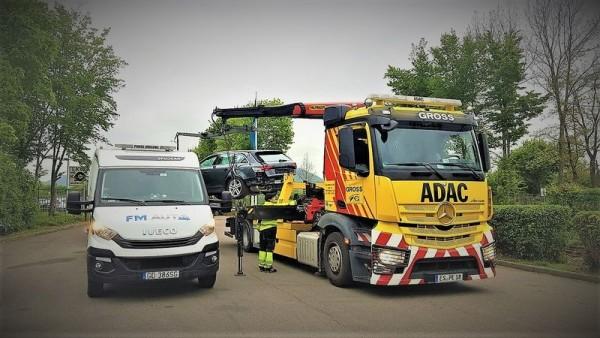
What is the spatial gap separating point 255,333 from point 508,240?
8.01 m

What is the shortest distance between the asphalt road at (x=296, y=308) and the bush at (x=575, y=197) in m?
7.27

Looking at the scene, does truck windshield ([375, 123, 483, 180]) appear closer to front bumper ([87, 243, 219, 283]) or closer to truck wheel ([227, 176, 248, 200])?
front bumper ([87, 243, 219, 283])

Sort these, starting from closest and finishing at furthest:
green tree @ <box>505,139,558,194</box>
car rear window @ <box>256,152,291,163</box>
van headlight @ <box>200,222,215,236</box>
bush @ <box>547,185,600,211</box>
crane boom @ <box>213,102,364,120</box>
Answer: van headlight @ <box>200,222,215,236</box> → crane boom @ <box>213,102,364,120</box> → car rear window @ <box>256,152,291,163</box> → bush @ <box>547,185,600,211</box> → green tree @ <box>505,139,558,194</box>

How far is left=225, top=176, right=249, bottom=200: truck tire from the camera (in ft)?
45.7

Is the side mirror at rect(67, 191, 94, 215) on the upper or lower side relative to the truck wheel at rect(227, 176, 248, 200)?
lower

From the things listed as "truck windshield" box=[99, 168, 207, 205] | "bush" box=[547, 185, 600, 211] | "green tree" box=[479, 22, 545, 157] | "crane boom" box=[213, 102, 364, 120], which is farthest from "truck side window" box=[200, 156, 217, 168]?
"green tree" box=[479, 22, 545, 157]

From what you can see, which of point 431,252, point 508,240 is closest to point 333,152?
point 431,252

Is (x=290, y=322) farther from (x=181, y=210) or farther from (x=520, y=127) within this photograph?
(x=520, y=127)

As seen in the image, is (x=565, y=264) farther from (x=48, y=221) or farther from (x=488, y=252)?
(x=48, y=221)

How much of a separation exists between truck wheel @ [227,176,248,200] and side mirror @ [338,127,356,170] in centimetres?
568

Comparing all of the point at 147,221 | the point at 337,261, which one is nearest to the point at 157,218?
the point at 147,221

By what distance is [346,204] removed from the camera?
898 cm

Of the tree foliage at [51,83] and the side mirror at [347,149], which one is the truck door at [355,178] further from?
the tree foliage at [51,83]

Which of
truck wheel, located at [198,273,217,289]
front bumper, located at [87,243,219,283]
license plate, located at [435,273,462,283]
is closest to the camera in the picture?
front bumper, located at [87,243,219,283]
